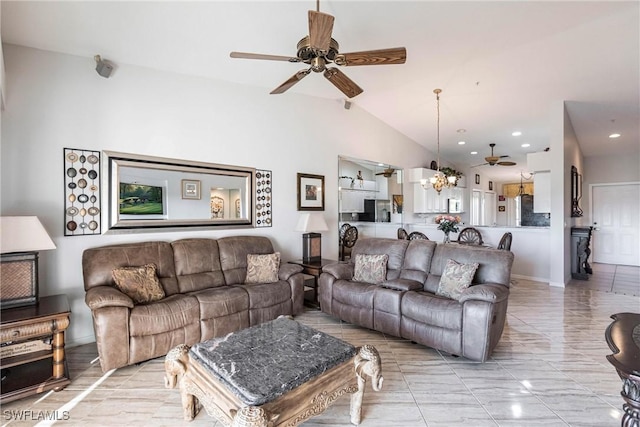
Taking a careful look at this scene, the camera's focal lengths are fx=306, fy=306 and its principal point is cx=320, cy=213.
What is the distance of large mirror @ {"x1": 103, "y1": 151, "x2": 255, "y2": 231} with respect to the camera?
3262 mm

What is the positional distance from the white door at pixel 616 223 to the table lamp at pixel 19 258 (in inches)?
423

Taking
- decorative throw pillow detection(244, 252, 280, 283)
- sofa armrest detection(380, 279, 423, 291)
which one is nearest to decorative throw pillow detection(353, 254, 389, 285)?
sofa armrest detection(380, 279, 423, 291)

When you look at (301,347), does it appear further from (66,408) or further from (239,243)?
(239,243)

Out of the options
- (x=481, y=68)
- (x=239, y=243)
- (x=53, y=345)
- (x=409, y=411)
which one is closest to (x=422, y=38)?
(x=481, y=68)

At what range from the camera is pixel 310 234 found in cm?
445

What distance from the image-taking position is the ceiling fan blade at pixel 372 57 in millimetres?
2294

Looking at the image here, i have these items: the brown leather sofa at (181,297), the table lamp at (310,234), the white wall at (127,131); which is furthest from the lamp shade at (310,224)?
the brown leather sofa at (181,297)

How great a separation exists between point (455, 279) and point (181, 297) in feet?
8.77

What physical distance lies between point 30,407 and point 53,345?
1.26 ft

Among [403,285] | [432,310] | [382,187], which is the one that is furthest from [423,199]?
[432,310]

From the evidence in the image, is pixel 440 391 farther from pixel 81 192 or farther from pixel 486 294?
pixel 81 192

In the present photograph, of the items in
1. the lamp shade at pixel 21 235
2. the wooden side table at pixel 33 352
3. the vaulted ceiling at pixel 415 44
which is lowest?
the wooden side table at pixel 33 352

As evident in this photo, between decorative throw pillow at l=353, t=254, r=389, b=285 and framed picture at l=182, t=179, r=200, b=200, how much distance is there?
7.20 ft

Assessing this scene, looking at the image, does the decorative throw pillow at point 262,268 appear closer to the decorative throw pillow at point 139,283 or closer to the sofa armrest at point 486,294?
the decorative throw pillow at point 139,283
